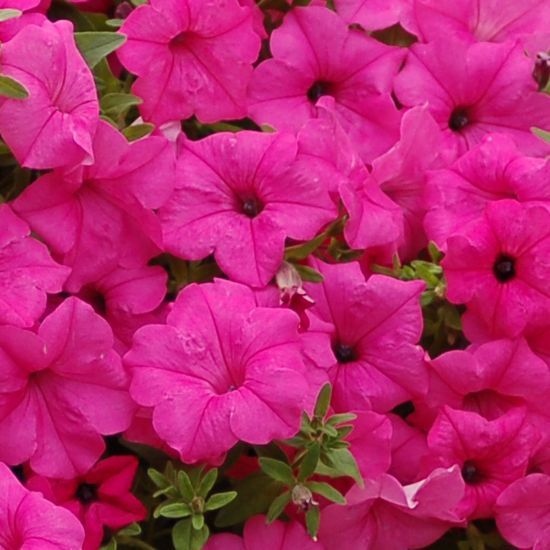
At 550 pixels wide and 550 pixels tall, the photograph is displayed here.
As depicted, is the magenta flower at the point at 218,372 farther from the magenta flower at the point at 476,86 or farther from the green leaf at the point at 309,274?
the magenta flower at the point at 476,86

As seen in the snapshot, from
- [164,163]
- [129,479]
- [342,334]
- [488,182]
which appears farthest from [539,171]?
[129,479]

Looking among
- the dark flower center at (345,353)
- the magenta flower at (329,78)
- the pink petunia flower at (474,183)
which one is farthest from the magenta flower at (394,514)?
the magenta flower at (329,78)

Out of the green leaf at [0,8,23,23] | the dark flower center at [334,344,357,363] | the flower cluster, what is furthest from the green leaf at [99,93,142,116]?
the dark flower center at [334,344,357,363]

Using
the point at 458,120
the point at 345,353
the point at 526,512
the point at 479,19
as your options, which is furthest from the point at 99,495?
the point at 479,19

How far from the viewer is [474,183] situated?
1.09m

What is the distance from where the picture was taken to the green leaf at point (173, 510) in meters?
0.91

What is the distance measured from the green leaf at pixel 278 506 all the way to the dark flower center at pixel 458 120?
416 mm

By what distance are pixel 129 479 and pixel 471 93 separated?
1.63ft

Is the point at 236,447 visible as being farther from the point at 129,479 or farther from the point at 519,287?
the point at 519,287

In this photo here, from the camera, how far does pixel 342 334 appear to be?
40.6 inches

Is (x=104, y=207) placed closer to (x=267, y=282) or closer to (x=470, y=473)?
(x=267, y=282)

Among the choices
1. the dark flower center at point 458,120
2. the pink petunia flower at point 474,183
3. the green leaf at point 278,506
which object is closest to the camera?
the green leaf at point 278,506

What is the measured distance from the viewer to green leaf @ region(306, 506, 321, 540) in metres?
0.93

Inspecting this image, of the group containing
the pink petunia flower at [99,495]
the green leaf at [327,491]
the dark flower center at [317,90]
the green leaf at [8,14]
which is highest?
the green leaf at [8,14]
